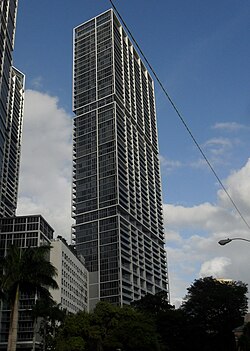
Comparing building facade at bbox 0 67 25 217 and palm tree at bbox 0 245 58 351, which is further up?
building facade at bbox 0 67 25 217

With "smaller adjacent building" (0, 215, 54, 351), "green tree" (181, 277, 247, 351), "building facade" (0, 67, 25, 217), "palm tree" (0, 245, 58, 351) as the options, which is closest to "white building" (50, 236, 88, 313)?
"smaller adjacent building" (0, 215, 54, 351)

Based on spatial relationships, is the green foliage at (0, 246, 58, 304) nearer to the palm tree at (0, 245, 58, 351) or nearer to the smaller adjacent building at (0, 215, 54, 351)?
the palm tree at (0, 245, 58, 351)

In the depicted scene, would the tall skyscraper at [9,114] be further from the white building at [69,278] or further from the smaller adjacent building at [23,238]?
the white building at [69,278]

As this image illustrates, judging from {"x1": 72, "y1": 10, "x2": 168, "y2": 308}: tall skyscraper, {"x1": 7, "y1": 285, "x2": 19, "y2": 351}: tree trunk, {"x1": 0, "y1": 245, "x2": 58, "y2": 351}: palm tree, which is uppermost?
{"x1": 72, "y1": 10, "x2": 168, "y2": 308}: tall skyscraper

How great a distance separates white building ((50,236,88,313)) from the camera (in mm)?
116281

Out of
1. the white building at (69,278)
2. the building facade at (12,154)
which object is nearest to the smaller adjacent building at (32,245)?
the white building at (69,278)

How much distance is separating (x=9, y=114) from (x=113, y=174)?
57606mm

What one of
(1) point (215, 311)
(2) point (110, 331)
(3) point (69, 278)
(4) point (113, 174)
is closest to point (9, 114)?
(4) point (113, 174)

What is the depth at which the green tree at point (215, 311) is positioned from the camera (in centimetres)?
8450

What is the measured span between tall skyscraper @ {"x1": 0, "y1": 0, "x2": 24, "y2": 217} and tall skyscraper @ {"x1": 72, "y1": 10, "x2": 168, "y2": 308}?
2756 centimetres

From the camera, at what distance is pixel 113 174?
6284 inches

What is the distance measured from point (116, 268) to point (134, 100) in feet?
254

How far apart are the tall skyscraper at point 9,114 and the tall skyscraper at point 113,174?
1085 inches

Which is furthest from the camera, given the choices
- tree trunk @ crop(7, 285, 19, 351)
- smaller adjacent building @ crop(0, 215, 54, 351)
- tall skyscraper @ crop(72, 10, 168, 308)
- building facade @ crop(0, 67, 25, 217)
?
building facade @ crop(0, 67, 25, 217)
